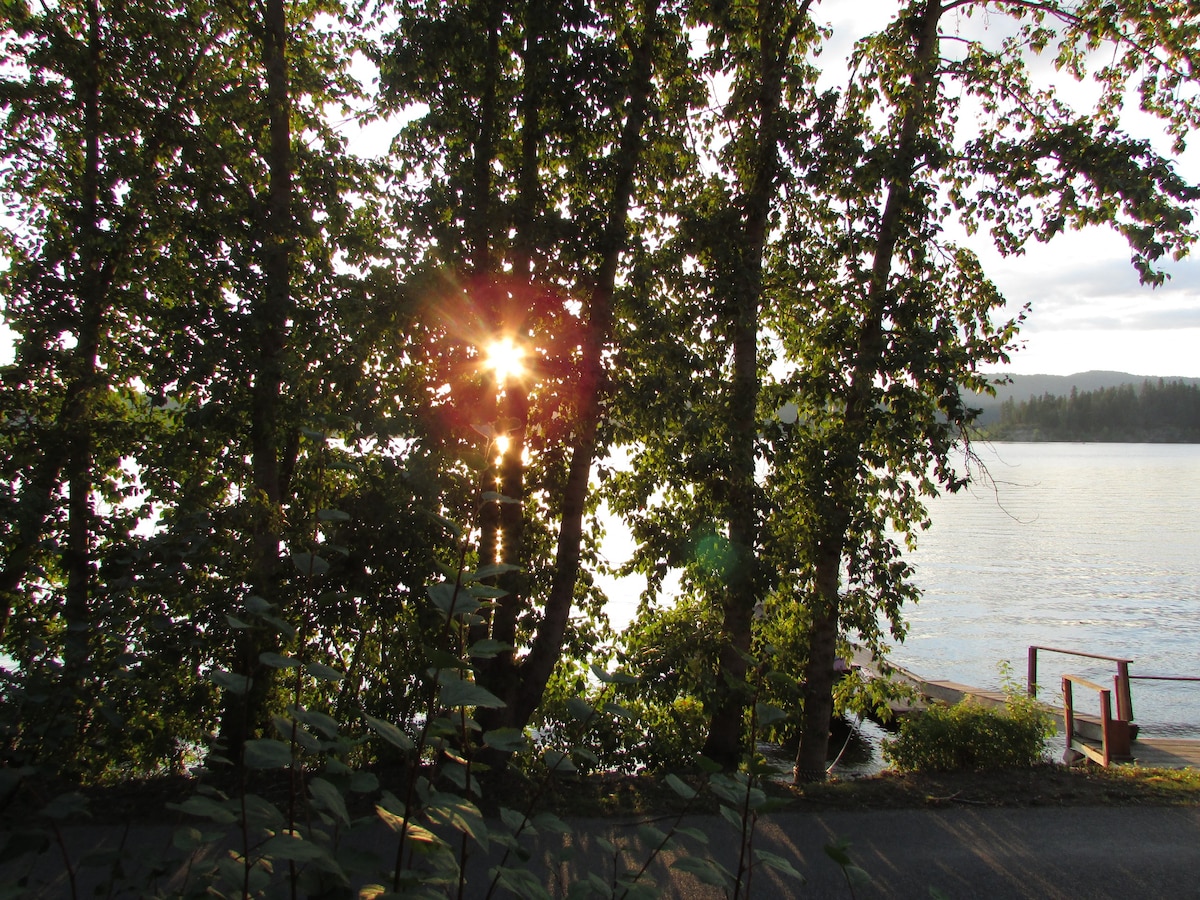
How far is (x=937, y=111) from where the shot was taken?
829 cm

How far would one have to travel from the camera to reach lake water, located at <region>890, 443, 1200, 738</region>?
2214 centimetres

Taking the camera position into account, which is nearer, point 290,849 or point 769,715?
point 290,849

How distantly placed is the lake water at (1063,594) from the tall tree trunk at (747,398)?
2.38 m

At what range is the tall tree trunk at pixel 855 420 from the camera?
7.81 metres

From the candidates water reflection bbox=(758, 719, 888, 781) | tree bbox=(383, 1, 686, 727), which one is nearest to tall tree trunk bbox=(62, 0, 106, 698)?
tree bbox=(383, 1, 686, 727)

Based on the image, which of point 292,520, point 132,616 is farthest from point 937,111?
point 132,616

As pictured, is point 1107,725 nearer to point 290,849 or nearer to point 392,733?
point 392,733

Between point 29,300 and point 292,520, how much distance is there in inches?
232

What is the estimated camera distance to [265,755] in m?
1.37

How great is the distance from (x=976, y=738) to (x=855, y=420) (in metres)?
3.30

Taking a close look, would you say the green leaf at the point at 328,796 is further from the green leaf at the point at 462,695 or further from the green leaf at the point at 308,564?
the green leaf at the point at 308,564

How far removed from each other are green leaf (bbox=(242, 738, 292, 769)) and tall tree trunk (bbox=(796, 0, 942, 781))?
693cm

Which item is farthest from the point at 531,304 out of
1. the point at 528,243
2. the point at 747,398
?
the point at 747,398

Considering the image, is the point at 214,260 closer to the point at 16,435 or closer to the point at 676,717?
the point at 16,435
